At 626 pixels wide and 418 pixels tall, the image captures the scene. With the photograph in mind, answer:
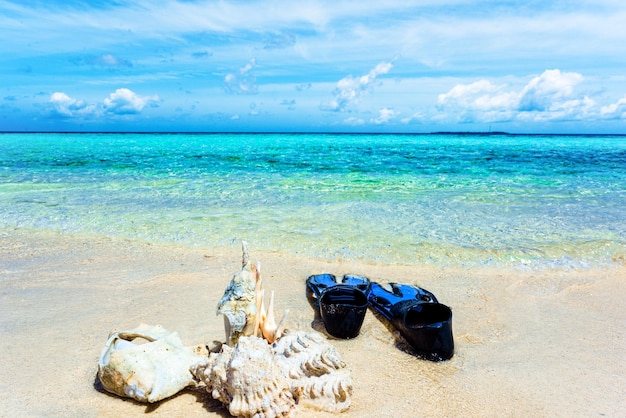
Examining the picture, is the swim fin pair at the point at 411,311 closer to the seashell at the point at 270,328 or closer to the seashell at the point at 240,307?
the seashell at the point at 270,328

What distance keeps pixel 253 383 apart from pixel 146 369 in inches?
28.8

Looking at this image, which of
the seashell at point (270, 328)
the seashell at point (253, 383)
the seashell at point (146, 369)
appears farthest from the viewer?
the seashell at point (270, 328)

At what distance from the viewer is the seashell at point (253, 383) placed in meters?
2.42

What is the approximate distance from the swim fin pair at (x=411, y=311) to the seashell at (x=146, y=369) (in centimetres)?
134

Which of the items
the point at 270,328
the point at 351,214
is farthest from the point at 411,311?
the point at 351,214

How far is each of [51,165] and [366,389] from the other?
19.3 meters

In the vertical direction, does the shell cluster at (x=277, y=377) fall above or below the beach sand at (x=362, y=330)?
above

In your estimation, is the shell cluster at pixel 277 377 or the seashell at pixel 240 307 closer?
the shell cluster at pixel 277 377

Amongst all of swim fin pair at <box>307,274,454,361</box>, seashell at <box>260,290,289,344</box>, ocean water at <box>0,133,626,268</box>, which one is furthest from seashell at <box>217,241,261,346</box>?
ocean water at <box>0,133,626,268</box>

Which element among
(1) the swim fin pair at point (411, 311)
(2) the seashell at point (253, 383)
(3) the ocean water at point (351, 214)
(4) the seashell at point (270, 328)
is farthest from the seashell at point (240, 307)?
(3) the ocean water at point (351, 214)

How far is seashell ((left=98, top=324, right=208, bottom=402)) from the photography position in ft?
8.66

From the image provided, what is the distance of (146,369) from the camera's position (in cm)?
267

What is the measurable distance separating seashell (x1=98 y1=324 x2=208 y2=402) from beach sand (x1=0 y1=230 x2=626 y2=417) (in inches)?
4.5

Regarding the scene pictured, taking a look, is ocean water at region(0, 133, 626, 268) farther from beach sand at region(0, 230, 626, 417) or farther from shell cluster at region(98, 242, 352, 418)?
shell cluster at region(98, 242, 352, 418)
